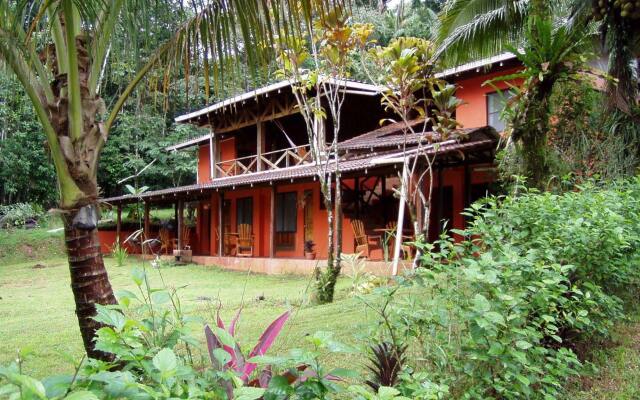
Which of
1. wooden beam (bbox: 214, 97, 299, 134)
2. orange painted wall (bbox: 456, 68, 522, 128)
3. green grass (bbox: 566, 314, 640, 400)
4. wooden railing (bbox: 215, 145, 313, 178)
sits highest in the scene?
wooden beam (bbox: 214, 97, 299, 134)

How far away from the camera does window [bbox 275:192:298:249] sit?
1689cm

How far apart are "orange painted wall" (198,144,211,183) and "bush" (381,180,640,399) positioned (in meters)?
19.3

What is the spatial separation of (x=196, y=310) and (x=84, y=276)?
455cm

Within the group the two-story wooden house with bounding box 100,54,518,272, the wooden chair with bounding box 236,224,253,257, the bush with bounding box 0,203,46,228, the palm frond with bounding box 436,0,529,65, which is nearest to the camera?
the palm frond with bounding box 436,0,529,65

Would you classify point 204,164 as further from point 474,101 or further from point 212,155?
point 474,101

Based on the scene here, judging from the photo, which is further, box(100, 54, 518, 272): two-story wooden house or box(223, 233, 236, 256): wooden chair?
box(223, 233, 236, 256): wooden chair

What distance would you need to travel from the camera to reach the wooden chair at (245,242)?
1645cm

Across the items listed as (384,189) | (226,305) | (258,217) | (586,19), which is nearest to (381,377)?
(226,305)

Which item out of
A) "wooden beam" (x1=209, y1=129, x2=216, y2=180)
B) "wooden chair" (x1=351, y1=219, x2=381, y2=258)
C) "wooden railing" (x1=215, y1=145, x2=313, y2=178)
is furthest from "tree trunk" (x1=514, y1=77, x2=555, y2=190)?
"wooden beam" (x1=209, y1=129, x2=216, y2=180)

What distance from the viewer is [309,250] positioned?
1481cm

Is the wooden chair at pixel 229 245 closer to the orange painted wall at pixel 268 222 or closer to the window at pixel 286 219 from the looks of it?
the orange painted wall at pixel 268 222

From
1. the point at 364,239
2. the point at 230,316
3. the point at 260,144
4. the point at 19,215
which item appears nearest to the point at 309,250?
the point at 364,239

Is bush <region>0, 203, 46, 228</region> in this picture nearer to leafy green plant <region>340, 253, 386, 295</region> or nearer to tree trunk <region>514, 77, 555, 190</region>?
leafy green plant <region>340, 253, 386, 295</region>

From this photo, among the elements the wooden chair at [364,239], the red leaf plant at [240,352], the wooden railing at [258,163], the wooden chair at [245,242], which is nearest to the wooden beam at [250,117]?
the wooden railing at [258,163]
